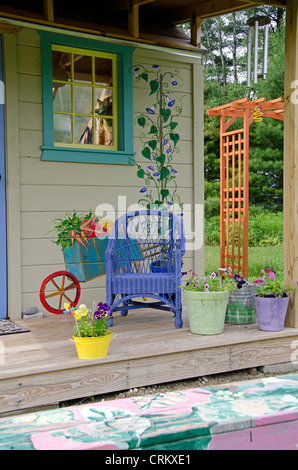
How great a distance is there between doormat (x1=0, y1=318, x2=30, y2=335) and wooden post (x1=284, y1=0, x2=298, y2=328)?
6.32 ft

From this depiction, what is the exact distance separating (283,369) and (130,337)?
110cm

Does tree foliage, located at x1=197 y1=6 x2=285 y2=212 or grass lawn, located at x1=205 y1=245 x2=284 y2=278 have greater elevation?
tree foliage, located at x1=197 y1=6 x2=285 y2=212

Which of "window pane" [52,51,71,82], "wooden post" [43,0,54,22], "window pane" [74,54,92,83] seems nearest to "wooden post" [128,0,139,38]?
"window pane" [74,54,92,83]

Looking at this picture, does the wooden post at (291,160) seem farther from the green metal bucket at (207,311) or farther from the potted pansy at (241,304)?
the green metal bucket at (207,311)

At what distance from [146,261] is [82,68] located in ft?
5.85

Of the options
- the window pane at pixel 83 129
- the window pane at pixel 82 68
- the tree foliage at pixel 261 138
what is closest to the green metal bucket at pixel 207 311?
the window pane at pixel 83 129

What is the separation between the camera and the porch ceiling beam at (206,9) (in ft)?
14.3

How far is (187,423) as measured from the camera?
4.40ft

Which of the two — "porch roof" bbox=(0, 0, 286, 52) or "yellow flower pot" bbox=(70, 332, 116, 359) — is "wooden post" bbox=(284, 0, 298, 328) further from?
"yellow flower pot" bbox=(70, 332, 116, 359)

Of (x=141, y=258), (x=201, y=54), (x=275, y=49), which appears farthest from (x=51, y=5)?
(x=275, y=49)

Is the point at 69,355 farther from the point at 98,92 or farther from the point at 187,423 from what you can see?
the point at 98,92

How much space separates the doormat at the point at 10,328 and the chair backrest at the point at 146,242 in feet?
2.62

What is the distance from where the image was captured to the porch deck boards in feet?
8.90

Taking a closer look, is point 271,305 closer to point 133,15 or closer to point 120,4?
point 133,15
